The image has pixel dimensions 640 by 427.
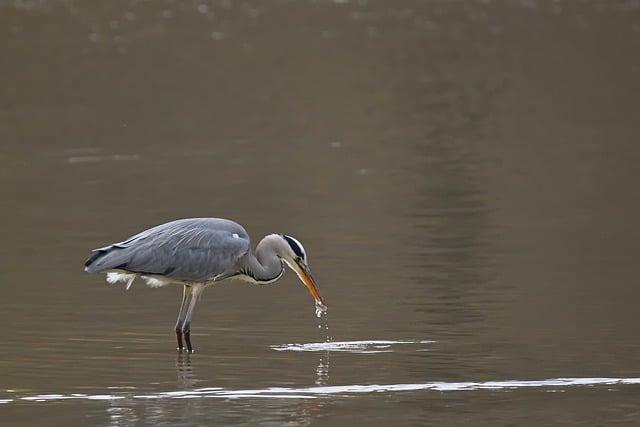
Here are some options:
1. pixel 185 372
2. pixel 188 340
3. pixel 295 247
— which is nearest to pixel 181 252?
pixel 188 340

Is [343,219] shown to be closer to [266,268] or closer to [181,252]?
[266,268]

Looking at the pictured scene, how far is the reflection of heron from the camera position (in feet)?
41.2

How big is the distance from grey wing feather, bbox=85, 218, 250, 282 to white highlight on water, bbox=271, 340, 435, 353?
80 centimetres

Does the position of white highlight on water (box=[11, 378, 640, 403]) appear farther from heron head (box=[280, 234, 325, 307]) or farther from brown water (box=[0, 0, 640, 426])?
heron head (box=[280, 234, 325, 307])

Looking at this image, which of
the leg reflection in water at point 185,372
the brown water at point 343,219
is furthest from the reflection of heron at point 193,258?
the brown water at point 343,219

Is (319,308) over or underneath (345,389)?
over

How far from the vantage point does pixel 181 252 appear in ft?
41.7

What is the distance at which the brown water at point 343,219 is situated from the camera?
1096 centimetres

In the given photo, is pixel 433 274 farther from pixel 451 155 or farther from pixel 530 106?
pixel 530 106

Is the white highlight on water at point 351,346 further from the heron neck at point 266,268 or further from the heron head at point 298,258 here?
the heron neck at point 266,268

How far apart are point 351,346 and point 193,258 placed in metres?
1.33

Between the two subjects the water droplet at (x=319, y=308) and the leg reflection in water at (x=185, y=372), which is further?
the water droplet at (x=319, y=308)

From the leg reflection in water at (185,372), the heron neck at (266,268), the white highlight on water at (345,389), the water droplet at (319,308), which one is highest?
the heron neck at (266,268)

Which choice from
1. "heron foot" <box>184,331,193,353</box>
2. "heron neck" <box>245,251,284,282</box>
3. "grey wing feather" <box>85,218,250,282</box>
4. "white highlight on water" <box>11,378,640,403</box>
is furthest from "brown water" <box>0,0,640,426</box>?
"grey wing feather" <box>85,218,250,282</box>
